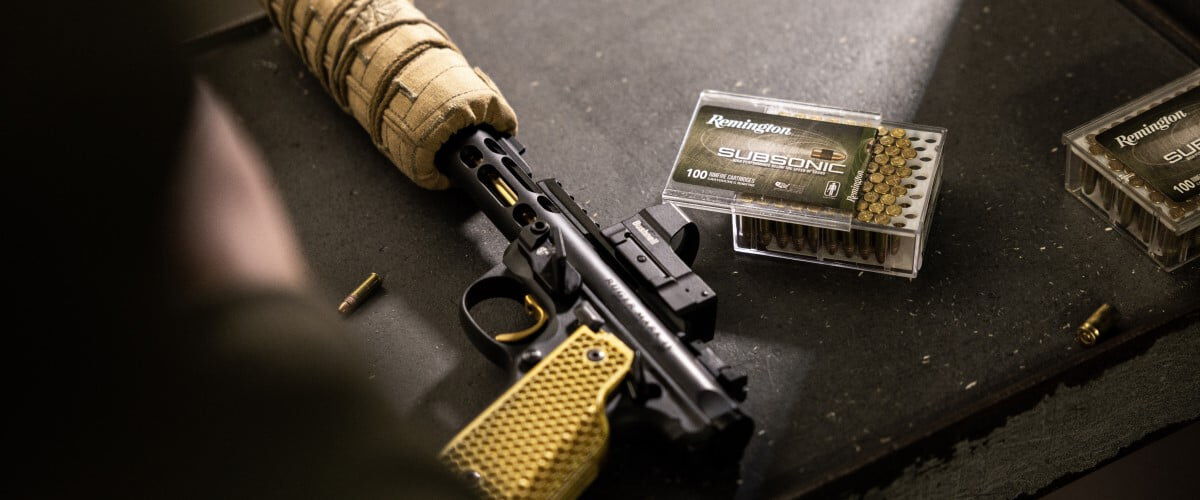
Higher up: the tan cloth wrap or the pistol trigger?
the tan cloth wrap

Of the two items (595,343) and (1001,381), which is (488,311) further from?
(1001,381)

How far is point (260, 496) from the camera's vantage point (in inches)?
45.0

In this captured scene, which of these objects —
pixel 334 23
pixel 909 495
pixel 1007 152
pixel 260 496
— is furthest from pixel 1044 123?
pixel 260 496

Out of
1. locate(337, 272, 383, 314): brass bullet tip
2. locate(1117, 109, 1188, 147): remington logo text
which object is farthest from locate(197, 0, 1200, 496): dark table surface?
locate(1117, 109, 1188, 147): remington logo text

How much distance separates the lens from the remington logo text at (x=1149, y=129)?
1453 millimetres

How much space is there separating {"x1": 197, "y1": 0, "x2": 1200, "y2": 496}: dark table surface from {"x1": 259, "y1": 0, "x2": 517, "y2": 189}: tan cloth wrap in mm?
148

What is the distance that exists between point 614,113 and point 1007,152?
2.08 feet

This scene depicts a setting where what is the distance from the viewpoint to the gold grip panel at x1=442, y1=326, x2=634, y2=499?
1120mm

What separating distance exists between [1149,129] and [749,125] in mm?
566

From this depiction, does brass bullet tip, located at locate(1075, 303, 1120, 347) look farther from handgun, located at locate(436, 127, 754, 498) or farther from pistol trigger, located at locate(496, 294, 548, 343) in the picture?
pistol trigger, located at locate(496, 294, 548, 343)

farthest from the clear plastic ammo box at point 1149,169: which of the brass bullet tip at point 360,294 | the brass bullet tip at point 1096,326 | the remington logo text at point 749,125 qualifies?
the brass bullet tip at point 360,294

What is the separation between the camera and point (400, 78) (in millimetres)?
1479

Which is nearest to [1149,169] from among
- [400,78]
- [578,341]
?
[578,341]

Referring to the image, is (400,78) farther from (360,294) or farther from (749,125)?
(749,125)
